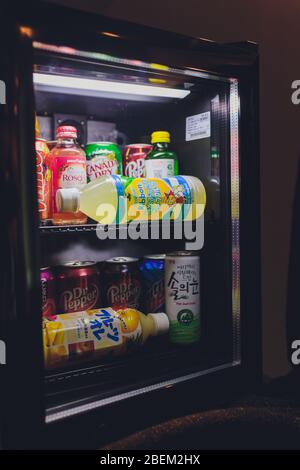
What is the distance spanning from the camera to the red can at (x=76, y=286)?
129 centimetres

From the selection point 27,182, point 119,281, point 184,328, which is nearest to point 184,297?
point 184,328

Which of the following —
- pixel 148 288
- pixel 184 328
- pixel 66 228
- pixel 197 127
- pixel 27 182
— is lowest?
pixel 184 328

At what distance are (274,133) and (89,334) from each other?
1.10 metres

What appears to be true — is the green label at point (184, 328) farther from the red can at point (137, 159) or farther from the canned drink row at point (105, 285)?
the red can at point (137, 159)

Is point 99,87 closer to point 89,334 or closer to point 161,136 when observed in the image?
point 161,136

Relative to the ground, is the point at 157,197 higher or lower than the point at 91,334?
higher

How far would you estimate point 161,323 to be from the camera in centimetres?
138

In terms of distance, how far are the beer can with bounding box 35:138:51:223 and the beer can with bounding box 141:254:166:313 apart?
1.30ft

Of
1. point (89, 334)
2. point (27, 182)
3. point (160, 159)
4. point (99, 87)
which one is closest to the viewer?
point (27, 182)

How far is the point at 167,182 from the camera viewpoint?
1.35 m

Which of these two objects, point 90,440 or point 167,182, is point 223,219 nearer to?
point 167,182
